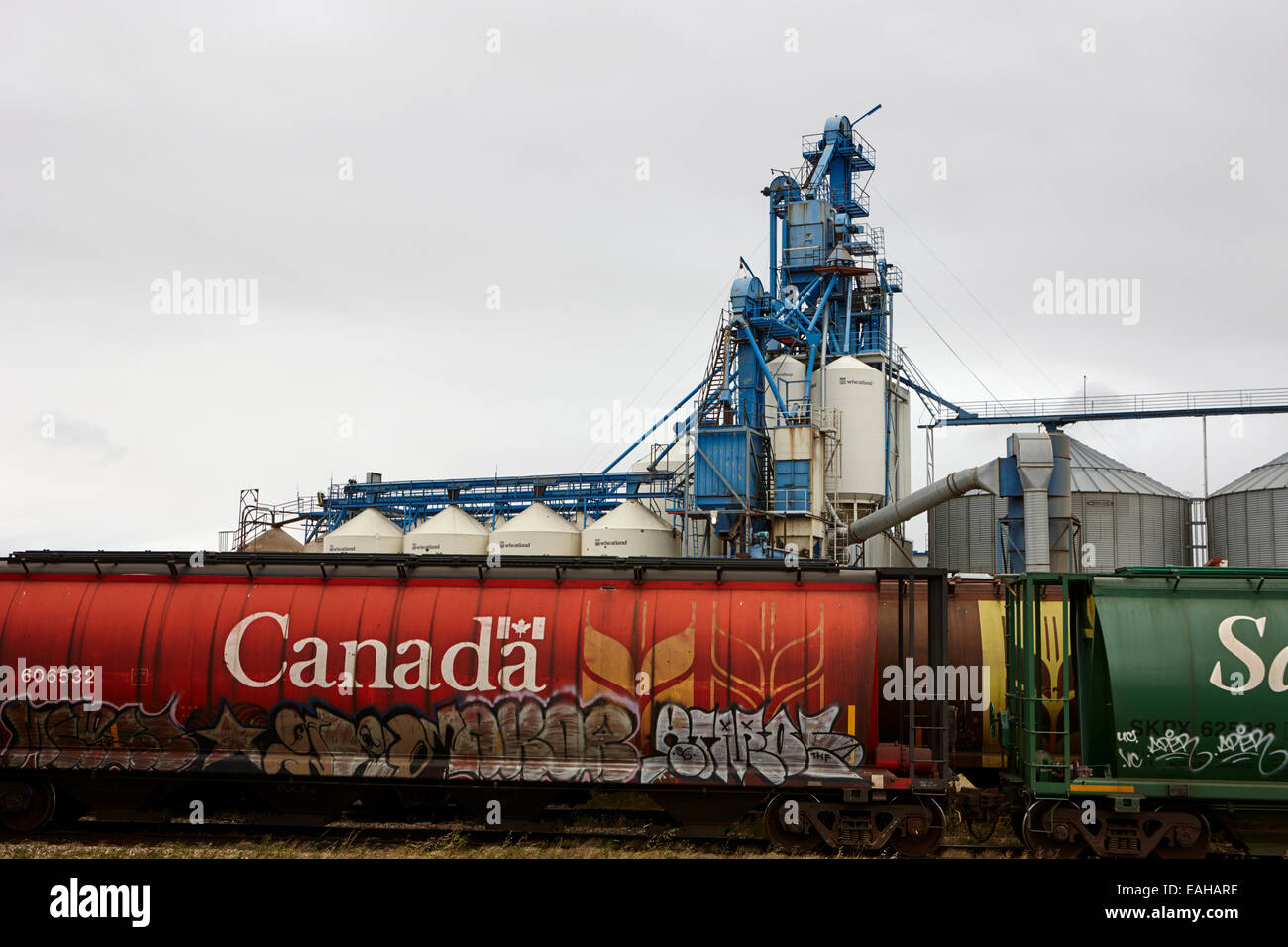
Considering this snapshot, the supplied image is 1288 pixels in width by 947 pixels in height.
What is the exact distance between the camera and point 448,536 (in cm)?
5109

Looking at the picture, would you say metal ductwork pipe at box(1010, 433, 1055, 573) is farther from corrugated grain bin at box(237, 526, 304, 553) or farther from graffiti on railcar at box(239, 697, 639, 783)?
corrugated grain bin at box(237, 526, 304, 553)

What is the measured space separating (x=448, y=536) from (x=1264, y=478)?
4108cm

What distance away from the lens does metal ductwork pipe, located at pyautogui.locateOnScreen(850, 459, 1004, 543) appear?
25566mm

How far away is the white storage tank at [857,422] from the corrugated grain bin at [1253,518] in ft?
60.4

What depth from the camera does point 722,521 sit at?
4041 centimetres

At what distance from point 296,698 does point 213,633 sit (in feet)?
5.18

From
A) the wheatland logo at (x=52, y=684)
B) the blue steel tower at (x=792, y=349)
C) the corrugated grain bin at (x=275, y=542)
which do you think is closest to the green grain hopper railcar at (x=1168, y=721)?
the wheatland logo at (x=52, y=684)

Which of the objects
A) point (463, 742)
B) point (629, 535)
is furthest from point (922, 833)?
point (629, 535)

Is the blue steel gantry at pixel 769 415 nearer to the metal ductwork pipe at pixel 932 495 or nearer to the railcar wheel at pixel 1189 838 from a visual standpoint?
the metal ductwork pipe at pixel 932 495

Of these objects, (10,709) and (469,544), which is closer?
(10,709)

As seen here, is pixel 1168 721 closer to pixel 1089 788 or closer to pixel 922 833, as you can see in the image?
pixel 1089 788

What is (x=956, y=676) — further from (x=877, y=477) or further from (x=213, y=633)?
(x=877, y=477)
